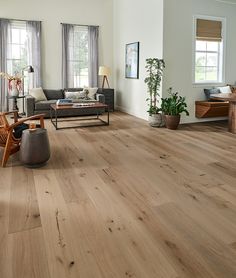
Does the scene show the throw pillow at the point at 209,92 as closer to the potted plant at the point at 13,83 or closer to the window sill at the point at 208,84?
the window sill at the point at 208,84

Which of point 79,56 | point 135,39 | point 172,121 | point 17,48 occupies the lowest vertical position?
point 172,121

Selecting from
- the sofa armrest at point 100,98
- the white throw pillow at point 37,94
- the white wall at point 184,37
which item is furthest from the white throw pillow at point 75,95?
the white wall at point 184,37

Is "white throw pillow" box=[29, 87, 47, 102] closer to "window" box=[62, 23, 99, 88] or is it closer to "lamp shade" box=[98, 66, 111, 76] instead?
"window" box=[62, 23, 99, 88]

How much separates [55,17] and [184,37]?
144 inches

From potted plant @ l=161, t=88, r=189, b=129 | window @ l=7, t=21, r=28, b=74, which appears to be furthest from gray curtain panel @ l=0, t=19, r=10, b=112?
potted plant @ l=161, t=88, r=189, b=129

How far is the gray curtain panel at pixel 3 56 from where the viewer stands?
7.19 meters

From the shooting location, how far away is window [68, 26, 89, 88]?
313 inches

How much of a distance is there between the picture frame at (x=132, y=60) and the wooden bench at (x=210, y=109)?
170 cm

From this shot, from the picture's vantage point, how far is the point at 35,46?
755cm

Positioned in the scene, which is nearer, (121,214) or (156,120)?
(121,214)

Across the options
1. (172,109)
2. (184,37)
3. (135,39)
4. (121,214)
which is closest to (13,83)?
(135,39)

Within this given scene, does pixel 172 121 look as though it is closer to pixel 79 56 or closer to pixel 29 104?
pixel 29 104

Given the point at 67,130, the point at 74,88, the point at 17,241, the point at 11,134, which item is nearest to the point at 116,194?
the point at 17,241

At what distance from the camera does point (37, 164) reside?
350 cm
